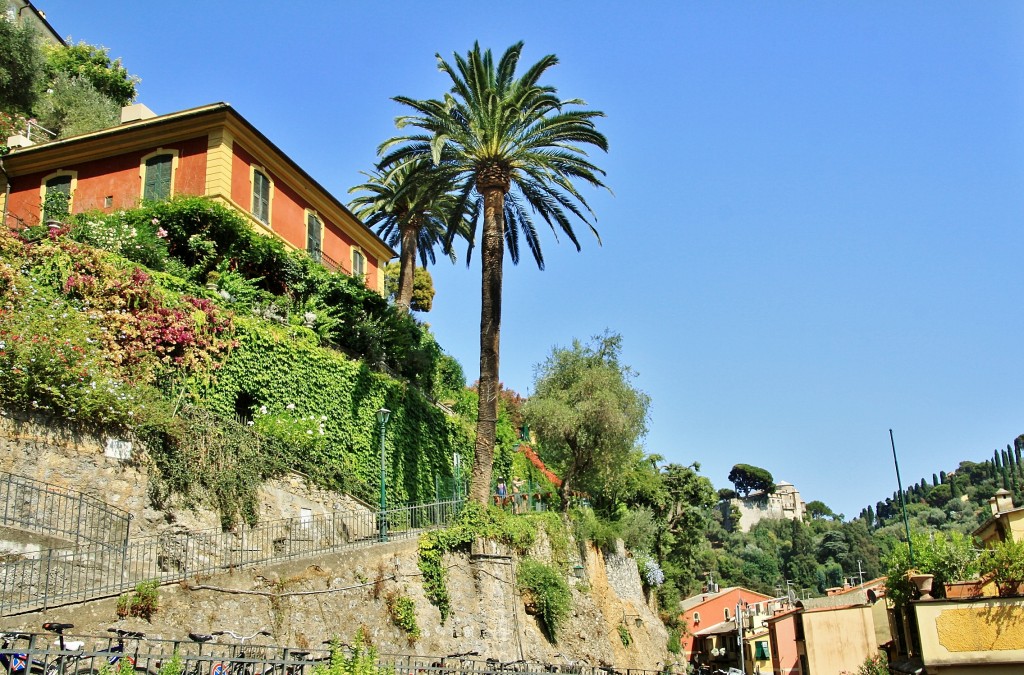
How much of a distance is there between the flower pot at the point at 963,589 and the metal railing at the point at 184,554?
11.1m

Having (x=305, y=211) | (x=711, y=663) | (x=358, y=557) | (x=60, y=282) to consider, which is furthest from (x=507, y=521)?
(x=711, y=663)

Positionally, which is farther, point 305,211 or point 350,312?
point 305,211

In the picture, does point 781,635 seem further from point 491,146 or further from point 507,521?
point 491,146

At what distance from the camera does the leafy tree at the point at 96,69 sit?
141ft

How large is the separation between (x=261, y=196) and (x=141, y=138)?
3659mm

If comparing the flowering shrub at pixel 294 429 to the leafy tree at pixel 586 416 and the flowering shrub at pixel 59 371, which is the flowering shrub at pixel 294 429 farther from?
the leafy tree at pixel 586 416

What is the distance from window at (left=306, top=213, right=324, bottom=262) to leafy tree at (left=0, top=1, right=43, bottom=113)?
11.0 meters

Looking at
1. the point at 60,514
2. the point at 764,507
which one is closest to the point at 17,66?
the point at 60,514

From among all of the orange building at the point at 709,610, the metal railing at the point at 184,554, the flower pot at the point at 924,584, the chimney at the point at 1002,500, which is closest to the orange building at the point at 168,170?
the metal railing at the point at 184,554

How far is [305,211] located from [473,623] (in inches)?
611

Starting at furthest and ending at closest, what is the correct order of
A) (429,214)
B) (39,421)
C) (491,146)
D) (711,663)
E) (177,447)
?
1. (711,663)
2. (429,214)
3. (491,146)
4. (177,447)
5. (39,421)

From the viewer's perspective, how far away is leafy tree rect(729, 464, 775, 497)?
17762 cm

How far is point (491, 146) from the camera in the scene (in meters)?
24.6

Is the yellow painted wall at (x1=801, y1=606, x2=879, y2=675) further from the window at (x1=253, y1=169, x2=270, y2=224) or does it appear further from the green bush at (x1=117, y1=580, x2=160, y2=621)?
the green bush at (x1=117, y1=580, x2=160, y2=621)
